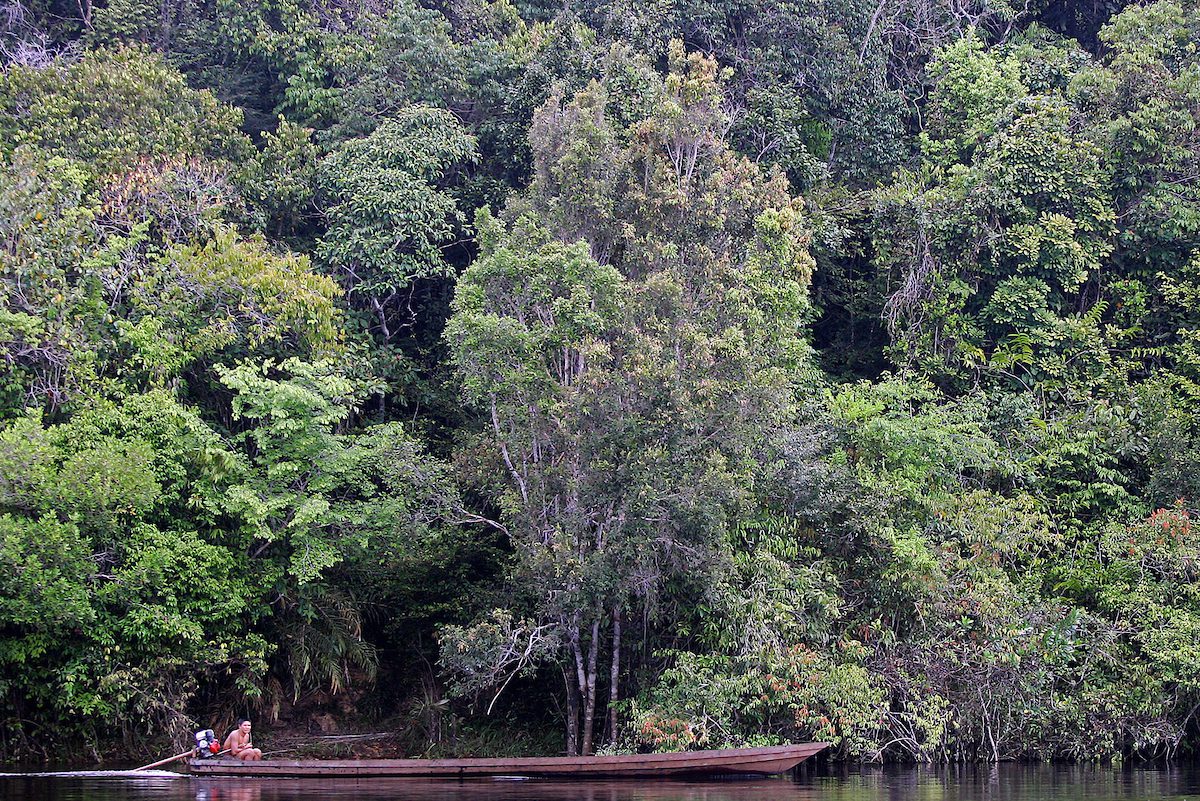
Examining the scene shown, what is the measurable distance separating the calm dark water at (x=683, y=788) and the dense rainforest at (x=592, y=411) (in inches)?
40.0

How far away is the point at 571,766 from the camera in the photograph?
1455 cm

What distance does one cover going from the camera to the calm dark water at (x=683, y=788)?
42.1ft

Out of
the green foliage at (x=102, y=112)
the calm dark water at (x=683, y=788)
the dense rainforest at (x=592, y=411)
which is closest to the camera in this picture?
the calm dark water at (x=683, y=788)

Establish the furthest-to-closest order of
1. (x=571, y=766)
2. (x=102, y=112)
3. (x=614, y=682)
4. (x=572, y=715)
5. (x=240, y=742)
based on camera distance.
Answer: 1. (x=102, y=112)
2. (x=572, y=715)
3. (x=614, y=682)
4. (x=240, y=742)
5. (x=571, y=766)

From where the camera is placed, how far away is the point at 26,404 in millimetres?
16672

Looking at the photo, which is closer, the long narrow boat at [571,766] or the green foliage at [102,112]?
the long narrow boat at [571,766]

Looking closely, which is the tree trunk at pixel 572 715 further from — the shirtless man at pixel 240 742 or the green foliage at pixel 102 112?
the green foliage at pixel 102 112

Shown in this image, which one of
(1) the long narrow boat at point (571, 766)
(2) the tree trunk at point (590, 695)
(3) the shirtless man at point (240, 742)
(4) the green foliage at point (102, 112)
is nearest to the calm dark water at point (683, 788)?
(1) the long narrow boat at point (571, 766)

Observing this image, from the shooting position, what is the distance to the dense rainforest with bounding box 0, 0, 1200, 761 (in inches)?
624

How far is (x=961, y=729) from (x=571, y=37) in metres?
12.6

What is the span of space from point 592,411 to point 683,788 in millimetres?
4538

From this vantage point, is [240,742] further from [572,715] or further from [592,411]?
[592,411]

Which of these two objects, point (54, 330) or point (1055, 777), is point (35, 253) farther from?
point (1055, 777)

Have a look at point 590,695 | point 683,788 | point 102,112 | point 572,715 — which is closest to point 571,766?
point 683,788
